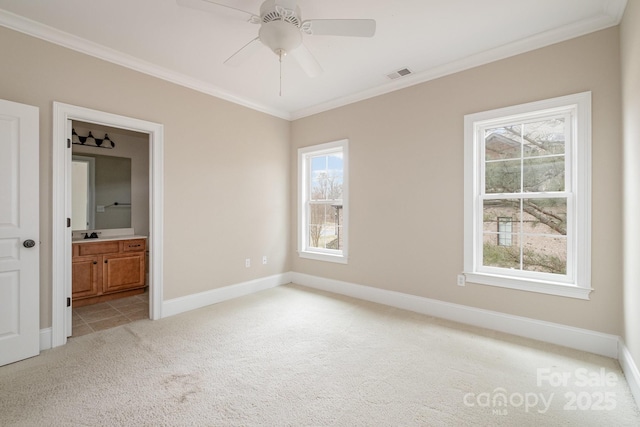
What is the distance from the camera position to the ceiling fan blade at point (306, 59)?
7.22 feet

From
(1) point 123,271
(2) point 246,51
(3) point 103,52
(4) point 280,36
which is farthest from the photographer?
(1) point 123,271

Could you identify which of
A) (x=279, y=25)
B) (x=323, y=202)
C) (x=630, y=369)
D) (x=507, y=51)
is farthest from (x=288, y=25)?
(x=630, y=369)

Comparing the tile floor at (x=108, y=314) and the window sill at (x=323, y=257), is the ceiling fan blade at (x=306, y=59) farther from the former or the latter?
the tile floor at (x=108, y=314)

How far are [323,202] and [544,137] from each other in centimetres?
280

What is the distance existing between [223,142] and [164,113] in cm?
77

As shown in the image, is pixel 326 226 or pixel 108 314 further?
pixel 326 226

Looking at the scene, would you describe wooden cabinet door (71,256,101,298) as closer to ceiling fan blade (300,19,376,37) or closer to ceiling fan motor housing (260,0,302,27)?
ceiling fan motor housing (260,0,302,27)

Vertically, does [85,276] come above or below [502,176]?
below

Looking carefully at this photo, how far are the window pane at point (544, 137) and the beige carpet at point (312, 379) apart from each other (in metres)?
1.80

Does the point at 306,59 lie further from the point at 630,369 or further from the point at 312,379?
the point at 630,369

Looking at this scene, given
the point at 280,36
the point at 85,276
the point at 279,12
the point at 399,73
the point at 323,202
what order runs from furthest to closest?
1. the point at 323,202
2. the point at 85,276
3. the point at 399,73
4. the point at 280,36
5. the point at 279,12

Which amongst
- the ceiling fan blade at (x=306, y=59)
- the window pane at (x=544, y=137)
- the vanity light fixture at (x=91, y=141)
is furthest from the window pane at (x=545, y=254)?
the vanity light fixture at (x=91, y=141)

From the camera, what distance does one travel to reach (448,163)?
318 centimetres

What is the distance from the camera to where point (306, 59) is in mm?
2305
